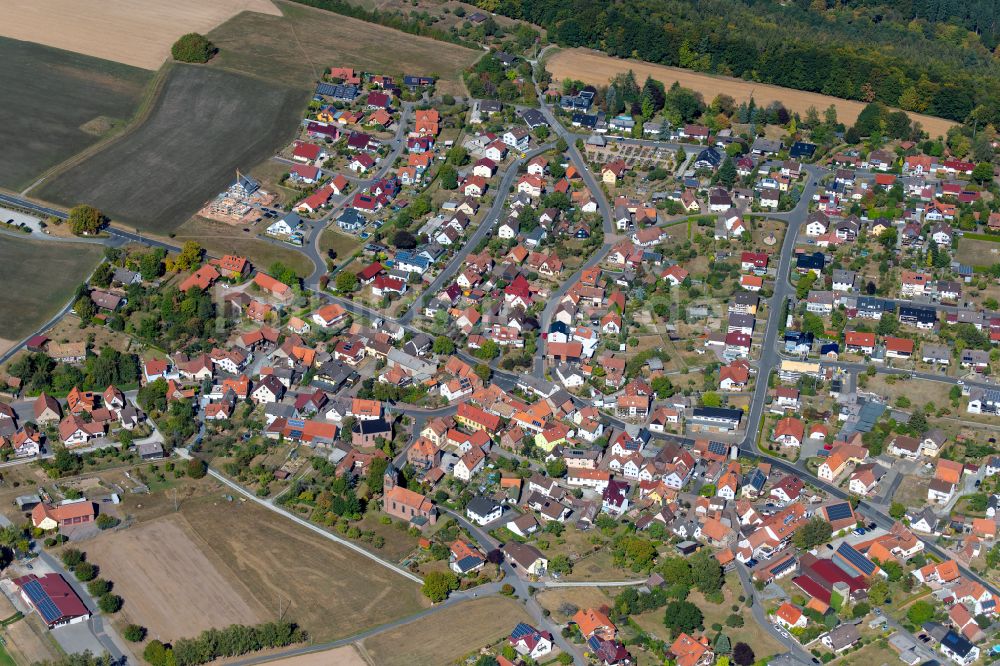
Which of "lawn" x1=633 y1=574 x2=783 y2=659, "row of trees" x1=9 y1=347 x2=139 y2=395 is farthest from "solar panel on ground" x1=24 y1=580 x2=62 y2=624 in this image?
"lawn" x1=633 y1=574 x2=783 y2=659

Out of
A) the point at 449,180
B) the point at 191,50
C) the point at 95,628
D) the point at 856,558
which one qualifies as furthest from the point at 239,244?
the point at 856,558

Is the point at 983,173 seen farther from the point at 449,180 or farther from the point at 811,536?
the point at 811,536

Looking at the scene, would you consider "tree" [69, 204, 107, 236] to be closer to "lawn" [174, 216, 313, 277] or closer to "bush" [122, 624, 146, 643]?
"lawn" [174, 216, 313, 277]

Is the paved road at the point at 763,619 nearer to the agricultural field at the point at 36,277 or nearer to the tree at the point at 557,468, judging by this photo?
the tree at the point at 557,468

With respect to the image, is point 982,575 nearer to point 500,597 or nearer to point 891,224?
point 500,597

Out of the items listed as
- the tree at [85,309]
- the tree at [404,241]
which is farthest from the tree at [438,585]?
the tree at [404,241]
